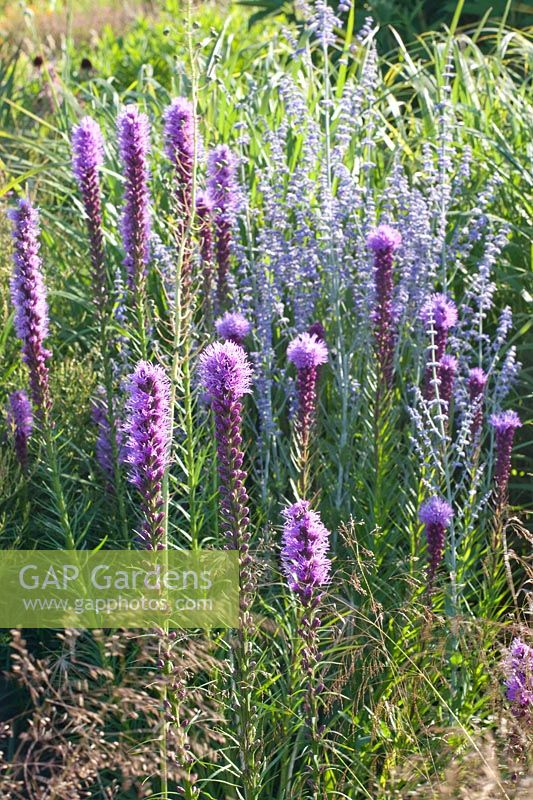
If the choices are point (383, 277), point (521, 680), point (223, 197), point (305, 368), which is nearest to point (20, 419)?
point (223, 197)

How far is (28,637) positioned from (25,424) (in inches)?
30.7

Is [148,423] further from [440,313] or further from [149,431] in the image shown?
[440,313]

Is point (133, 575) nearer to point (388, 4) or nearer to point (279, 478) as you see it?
point (279, 478)

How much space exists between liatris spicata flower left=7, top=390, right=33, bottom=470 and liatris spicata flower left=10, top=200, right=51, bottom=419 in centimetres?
48

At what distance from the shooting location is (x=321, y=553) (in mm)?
2412

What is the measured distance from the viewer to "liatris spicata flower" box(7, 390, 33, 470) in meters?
3.65

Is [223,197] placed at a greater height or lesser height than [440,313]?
greater

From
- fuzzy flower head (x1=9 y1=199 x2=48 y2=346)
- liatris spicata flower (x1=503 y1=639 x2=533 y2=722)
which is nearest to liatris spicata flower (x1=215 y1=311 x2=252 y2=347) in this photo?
fuzzy flower head (x1=9 y1=199 x2=48 y2=346)

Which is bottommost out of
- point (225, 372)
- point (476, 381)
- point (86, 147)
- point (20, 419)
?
point (20, 419)

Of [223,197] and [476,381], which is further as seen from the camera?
[223,197]

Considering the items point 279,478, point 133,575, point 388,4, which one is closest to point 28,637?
point 133,575

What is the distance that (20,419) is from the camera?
3.66m

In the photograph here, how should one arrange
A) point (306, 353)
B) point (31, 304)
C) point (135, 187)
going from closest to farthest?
point (306, 353)
point (31, 304)
point (135, 187)

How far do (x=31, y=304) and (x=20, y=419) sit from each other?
2.19 feet
